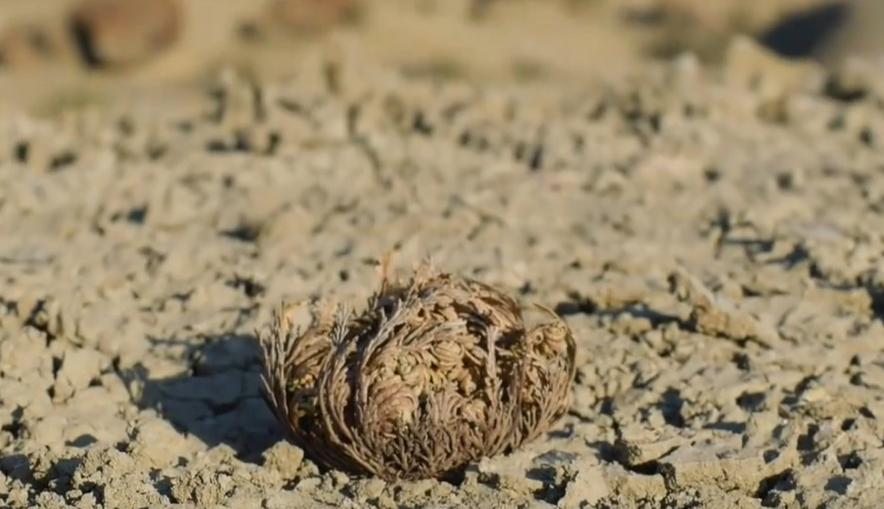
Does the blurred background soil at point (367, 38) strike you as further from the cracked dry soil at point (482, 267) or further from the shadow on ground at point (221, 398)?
the shadow on ground at point (221, 398)

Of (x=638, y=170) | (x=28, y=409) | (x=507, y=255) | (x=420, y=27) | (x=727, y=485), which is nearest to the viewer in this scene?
(x=727, y=485)

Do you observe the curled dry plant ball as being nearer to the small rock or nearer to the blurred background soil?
the small rock

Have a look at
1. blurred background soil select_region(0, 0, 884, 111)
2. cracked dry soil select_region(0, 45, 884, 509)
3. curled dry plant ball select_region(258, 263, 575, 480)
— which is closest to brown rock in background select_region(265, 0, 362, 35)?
blurred background soil select_region(0, 0, 884, 111)

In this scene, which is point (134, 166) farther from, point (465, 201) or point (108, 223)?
point (465, 201)

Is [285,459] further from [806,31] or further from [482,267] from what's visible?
[806,31]

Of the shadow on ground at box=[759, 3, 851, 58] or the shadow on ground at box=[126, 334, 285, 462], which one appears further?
the shadow on ground at box=[759, 3, 851, 58]

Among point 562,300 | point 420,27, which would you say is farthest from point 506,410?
point 420,27

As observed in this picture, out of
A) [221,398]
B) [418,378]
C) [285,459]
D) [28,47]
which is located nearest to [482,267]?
[221,398]
